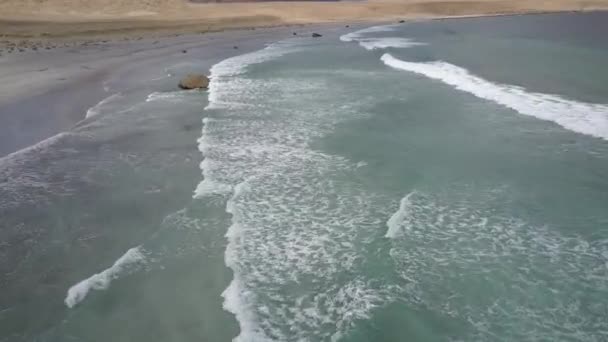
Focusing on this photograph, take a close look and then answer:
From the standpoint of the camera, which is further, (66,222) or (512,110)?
(512,110)

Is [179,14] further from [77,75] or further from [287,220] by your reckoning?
[287,220]

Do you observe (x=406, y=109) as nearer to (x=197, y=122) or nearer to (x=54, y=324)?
(x=197, y=122)

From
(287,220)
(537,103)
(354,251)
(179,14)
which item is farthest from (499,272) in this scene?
(179,14)

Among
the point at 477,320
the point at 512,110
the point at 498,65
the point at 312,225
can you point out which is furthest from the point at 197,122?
the point at 498,65

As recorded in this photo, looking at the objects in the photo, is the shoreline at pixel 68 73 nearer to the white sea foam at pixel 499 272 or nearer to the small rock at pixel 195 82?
the small rock at pixel 195 82

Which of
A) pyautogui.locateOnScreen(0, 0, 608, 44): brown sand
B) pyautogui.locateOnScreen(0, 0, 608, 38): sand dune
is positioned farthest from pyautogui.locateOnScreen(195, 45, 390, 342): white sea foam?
pyautogui.locateOnScreen(0, 0, 608, 38): sand dune
